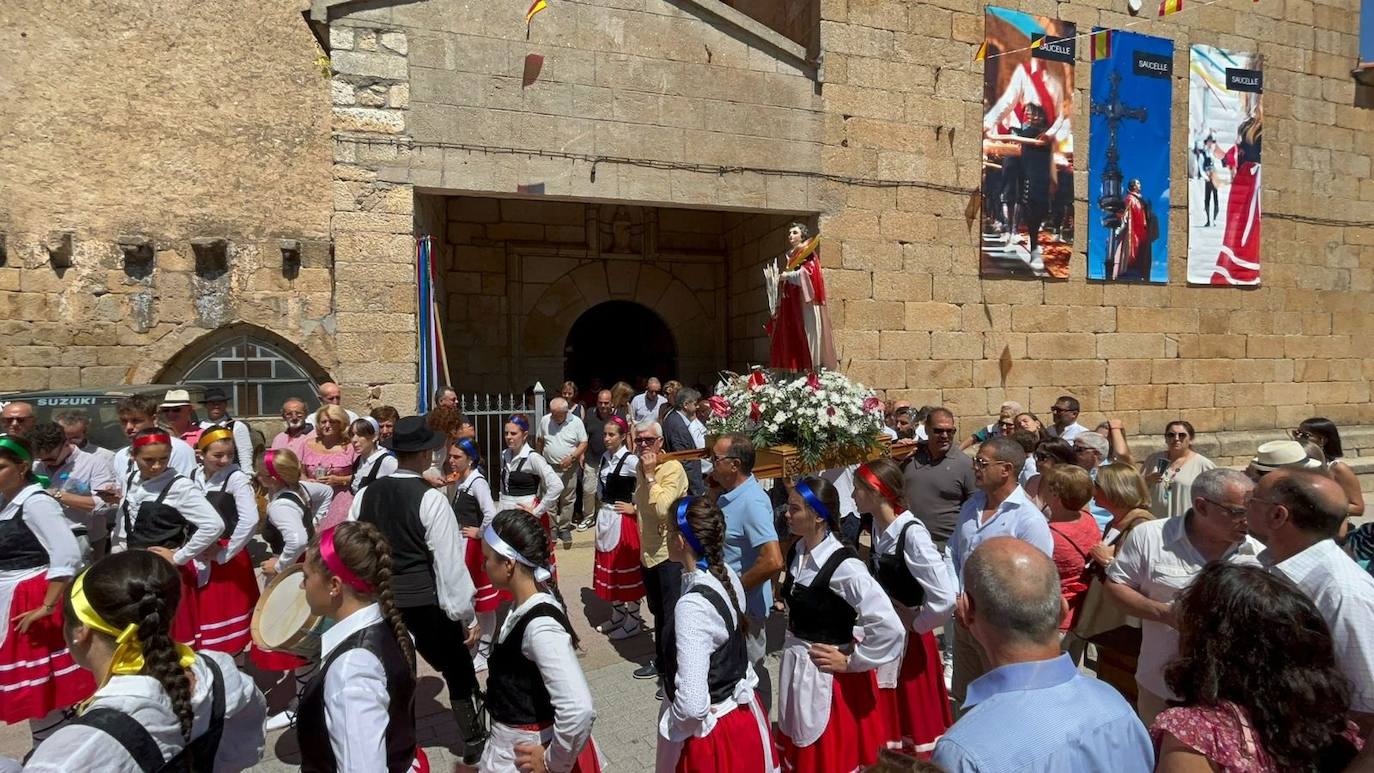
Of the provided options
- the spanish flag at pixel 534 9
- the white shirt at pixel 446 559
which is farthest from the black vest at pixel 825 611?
the spanish flag at pixel 534 9

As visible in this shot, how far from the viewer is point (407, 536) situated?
3.77 m

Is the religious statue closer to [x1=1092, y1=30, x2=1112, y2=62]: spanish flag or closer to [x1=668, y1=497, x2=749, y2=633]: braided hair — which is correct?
[x1=1092, y1=30, x2=1112, y2=62]: spanish flag

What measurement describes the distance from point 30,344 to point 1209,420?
54.8 ft

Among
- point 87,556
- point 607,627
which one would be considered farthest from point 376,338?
point 607,627

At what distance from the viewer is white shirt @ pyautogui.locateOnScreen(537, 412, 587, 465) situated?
7559 mm

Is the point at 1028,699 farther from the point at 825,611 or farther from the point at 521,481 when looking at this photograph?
the point at 521,481

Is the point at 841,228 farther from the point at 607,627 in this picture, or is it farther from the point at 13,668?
the point at 13,668

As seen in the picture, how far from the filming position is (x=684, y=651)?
101 inches

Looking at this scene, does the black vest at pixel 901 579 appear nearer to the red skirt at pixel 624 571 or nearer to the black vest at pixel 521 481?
the red skirt at pixel 624 571

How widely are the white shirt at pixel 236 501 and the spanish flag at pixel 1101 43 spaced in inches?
453

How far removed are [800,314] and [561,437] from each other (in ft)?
10.7

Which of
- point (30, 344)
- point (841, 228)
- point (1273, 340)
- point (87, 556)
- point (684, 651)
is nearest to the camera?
Result: point (684, 651)

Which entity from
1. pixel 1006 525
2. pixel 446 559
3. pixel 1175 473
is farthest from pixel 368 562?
pixel 1175 473

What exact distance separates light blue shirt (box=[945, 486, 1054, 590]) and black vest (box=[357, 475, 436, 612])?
8.86 ft
